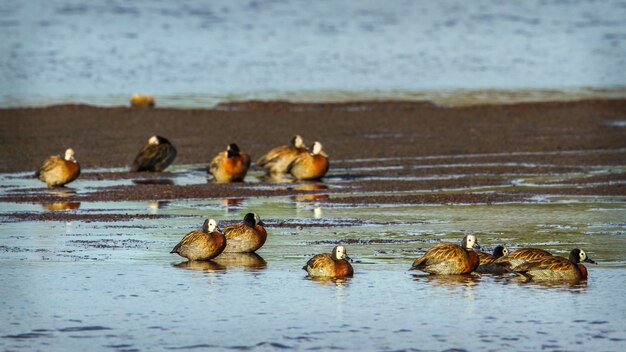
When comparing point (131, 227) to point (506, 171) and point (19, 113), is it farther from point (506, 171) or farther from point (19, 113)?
point (19, 113)

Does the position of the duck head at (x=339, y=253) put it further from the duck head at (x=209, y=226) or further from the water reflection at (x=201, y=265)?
the duck head at (x=209, y=226)

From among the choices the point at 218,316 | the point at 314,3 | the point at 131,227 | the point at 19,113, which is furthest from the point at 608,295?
the point at 314,3

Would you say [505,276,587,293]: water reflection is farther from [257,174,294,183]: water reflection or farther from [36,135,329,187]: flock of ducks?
[257,174,294,183]: water reflection

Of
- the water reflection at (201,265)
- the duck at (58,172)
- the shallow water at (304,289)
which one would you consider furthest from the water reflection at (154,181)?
the water reflection at (201,265)

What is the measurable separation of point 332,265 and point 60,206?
685 cm

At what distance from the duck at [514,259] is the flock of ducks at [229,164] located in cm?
855

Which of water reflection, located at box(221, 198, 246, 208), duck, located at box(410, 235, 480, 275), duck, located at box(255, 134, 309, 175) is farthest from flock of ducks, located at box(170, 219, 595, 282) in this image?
duck, located at box(255, 134, 309, 175)

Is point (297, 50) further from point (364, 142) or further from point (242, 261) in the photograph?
point (242, 261)

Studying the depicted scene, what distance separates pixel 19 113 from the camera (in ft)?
102

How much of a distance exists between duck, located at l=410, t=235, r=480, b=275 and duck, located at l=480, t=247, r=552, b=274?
0.65ft

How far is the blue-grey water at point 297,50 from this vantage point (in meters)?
Answer: 37.7

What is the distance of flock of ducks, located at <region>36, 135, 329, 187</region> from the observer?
70.3 ft

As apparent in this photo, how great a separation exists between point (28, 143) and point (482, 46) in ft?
88.6

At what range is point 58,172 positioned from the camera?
21.3m
